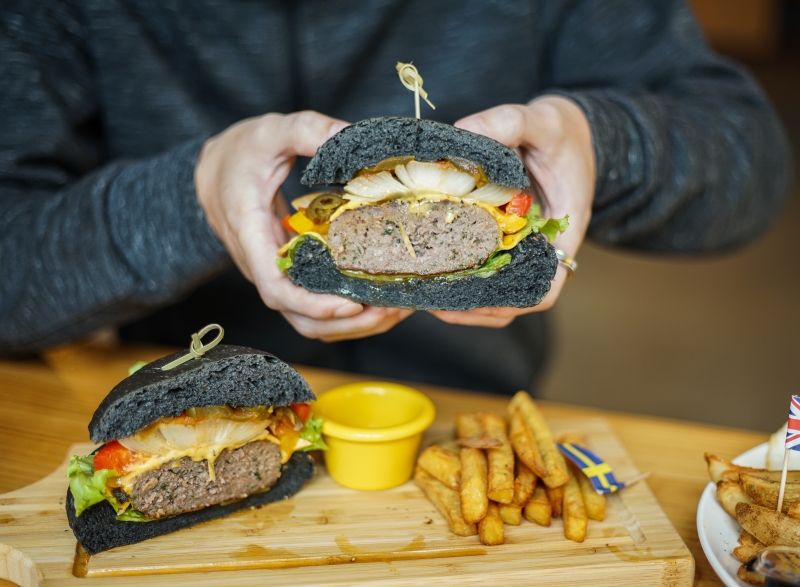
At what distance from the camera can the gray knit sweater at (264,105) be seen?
2037 millimetres

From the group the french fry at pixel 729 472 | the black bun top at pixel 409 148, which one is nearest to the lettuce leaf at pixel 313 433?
the black bun top at pixel 409 148

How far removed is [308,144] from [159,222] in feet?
1.82

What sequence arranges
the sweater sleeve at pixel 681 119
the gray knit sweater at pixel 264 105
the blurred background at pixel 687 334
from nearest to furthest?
1. the gray knit sweater at pixel 264 105
2. the sweater sleeve at pixel 681 119
3. the blurred background at pixel 687 334

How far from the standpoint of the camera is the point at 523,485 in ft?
5.44

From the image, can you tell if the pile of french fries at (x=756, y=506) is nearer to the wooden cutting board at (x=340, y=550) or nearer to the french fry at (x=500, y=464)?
the wooden cutting board at (x=340, y=550)

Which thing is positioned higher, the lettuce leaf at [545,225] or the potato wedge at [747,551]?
the lettuce leaf at [545,225]

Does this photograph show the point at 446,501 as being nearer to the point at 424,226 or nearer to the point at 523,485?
the point at 523,485

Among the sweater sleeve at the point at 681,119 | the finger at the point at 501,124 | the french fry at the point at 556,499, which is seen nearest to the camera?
the finger at the point at 501,124

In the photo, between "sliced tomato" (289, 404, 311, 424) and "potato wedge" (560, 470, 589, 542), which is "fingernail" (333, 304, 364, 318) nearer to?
"sliced tomato" (289, 404, 311, 424)

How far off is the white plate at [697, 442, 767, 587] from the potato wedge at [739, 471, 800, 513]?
0.08 metres

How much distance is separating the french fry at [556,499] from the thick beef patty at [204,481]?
25.4 inches

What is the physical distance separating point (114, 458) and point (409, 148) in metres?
0.91

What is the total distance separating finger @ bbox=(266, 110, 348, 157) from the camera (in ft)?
5.31

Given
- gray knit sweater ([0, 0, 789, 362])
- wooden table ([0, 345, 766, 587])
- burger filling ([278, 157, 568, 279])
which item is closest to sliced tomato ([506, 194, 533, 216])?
burger filling ([278, 157, 568, 279])
